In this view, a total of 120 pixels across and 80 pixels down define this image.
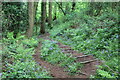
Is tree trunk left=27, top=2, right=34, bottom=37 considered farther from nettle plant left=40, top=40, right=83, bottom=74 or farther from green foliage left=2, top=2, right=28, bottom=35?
nettle plant left=40, top=40, right=83, bottom=74

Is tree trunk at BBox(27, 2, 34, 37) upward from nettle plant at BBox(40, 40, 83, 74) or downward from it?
upward

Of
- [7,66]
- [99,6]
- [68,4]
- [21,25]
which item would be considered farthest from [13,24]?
[68,4]

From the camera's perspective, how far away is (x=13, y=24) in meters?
10.6

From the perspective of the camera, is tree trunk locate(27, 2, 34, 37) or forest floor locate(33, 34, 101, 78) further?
tree trunk locate(27, 2, 34, 37)

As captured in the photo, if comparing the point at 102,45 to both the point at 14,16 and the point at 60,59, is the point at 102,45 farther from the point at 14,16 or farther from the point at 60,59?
the point at 14,16

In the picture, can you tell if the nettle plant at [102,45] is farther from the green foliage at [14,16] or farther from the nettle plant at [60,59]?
the green foliage at [14,16]

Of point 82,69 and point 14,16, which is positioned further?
point 14,16

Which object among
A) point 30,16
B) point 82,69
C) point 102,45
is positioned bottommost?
point 82,69

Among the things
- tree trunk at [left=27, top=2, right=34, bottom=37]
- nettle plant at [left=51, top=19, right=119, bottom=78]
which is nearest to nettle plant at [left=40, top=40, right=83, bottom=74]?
nettle plant at [left=51, top=19, right=119, bottom=78]

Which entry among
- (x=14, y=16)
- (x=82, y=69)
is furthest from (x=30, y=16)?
(x=82, y=69)

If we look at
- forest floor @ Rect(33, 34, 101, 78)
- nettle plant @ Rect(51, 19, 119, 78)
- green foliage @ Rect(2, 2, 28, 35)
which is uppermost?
green foliage @ Rect(2, 2, 28, 35)

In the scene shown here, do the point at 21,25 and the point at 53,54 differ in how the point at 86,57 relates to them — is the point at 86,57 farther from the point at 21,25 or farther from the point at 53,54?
the point at 21,25

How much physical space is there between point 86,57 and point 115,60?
5.77 ft

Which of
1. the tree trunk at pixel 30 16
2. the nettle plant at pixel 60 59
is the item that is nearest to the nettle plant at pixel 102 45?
the nettle plant at pixel 60 59
